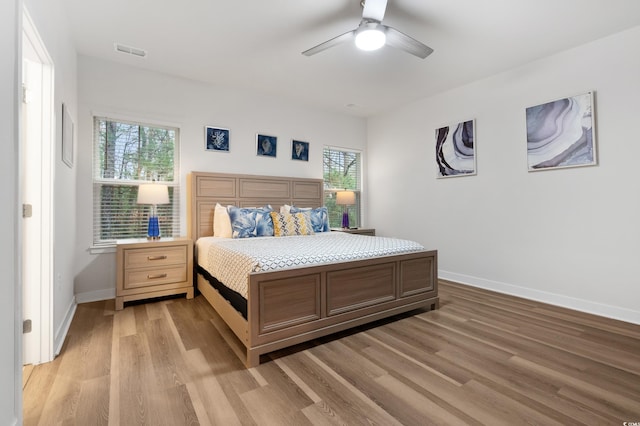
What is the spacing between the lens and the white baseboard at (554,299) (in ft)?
9.43

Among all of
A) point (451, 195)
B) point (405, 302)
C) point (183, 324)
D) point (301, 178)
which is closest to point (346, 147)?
point (301, 178)

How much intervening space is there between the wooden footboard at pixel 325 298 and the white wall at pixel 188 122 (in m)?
1.55

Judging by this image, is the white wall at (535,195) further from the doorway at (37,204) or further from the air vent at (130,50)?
the doorway at (37,204)

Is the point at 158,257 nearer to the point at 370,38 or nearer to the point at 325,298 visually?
the point at 325,298

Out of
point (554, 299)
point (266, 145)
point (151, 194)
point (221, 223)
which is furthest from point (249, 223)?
point (554, 299)

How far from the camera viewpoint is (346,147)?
5496 mm

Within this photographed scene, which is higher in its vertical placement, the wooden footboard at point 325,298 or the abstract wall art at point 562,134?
the abstract wall art at point 562,134

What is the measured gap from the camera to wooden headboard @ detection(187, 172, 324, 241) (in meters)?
3.91

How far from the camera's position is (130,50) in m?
3.26

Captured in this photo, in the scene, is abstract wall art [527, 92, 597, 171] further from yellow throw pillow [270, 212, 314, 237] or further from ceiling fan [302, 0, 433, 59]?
yellow throw pillow [270, 212, 314, 237]

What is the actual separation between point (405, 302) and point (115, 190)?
138 inches

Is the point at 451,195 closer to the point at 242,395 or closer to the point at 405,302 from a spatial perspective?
the point at 405,302

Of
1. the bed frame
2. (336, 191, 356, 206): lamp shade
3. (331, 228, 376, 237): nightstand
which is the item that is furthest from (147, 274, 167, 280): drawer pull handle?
(336, 191, 356, 206): lamp shade

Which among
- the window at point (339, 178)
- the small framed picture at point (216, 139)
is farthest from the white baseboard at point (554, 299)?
the small framed picture at point (216, 139)
